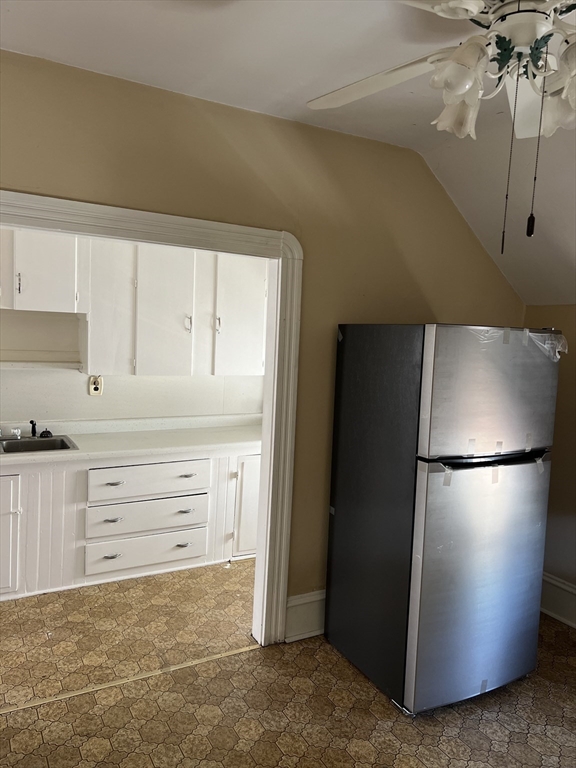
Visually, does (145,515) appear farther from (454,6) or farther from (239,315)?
(454,6)

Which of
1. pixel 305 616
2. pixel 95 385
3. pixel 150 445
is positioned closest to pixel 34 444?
pixel 95 385

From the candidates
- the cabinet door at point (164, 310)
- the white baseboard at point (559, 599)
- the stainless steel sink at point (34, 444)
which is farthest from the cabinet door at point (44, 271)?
the white baseboard at point (559, 599)

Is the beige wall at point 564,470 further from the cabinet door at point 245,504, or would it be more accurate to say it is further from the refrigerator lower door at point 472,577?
the cabinet door at point 245,504

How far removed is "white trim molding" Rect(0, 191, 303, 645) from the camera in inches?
98.2

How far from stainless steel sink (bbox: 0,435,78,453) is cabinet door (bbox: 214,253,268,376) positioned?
1035 mm

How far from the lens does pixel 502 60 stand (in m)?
1.37

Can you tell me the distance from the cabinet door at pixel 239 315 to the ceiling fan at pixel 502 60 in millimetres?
2474

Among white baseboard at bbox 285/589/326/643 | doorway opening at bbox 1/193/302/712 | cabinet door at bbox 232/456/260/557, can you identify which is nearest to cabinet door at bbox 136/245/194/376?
doorway opening at bbox 1/193/302/712

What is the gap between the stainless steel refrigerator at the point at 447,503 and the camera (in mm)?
2355

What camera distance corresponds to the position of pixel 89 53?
216 cm

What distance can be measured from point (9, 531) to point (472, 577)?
7.81ft

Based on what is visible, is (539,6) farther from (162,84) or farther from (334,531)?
(334,531)

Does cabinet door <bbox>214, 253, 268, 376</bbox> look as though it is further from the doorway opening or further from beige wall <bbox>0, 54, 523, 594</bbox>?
beige wall <bbox>0, 54, 523, 594</bbox>

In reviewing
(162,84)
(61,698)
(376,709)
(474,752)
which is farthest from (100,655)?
(162,84)
